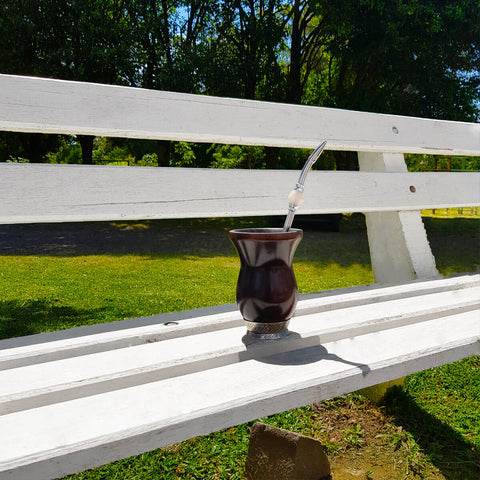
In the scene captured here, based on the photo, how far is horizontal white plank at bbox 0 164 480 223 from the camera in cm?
135

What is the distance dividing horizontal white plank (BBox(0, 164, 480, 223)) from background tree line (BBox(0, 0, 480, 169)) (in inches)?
308

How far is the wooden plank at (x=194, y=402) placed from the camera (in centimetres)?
66

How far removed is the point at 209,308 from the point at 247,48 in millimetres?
10558

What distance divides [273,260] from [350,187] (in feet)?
3.26

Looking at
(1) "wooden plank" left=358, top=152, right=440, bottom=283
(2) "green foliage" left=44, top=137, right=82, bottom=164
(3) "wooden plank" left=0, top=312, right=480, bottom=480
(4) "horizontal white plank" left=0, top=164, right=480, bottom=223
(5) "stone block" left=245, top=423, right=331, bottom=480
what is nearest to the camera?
(3) "wooden plank" left=0, top=312, right=480, bottom=480

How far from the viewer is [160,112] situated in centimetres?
158

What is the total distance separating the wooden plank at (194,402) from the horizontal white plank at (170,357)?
4cm

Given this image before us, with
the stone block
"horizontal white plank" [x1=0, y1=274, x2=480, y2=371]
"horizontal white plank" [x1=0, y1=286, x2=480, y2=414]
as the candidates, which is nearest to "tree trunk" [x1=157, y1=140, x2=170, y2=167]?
"horizontal white plank" [x1=0, y1=274, x2=480, y2=371]

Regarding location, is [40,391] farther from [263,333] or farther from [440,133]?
[440,133]

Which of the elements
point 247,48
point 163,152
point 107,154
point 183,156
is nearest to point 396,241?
point 163,152

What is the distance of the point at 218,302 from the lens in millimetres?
3367

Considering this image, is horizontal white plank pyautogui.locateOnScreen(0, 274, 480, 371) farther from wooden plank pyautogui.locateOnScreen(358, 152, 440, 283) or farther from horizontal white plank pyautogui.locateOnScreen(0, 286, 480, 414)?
wooden plank pyautogui.locateOnScreen(358, 152, 440, 283)

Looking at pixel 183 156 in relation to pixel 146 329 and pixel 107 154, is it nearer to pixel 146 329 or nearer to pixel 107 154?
pixel 107 154

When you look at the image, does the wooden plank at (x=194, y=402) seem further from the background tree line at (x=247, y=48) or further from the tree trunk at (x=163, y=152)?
the tree trunk at (x=163, y=152)
